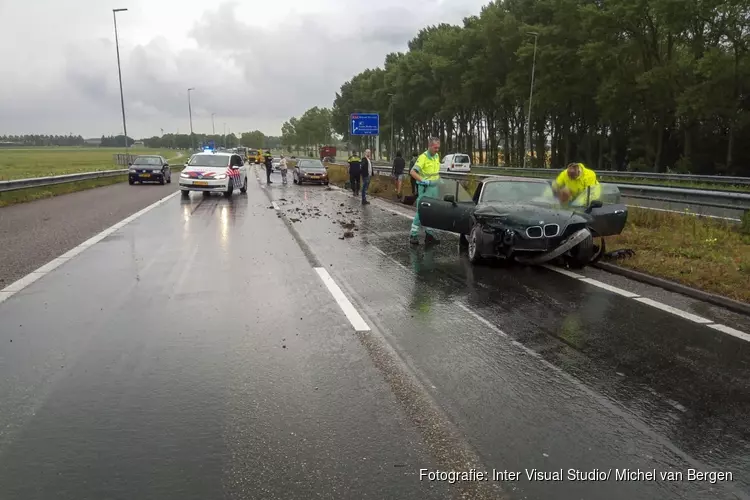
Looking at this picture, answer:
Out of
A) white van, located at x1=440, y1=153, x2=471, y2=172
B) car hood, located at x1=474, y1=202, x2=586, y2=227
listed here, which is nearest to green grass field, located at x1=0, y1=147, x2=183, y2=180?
car hood, located at x1=474, y1=202, x2=586, y2=227

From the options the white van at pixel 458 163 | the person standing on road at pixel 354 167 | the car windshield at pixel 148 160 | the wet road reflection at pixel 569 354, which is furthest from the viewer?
the white van at pixel 458 163

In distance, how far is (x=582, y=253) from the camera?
820 centimetres

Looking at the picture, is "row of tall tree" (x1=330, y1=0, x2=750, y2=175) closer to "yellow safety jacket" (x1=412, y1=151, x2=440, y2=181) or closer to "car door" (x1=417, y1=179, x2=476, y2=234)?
"yellow safety jacket" (x1=412, y1=151, x2=440, y2=181)

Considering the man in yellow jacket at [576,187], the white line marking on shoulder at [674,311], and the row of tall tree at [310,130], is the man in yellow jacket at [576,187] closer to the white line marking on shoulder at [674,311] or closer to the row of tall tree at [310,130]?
the white line marking on shoulder at [674,311]

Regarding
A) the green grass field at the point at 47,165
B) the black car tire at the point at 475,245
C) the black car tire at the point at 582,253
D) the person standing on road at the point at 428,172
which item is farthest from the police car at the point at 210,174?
the black car tire at the point at 582,253

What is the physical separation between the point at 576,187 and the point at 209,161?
16.9m

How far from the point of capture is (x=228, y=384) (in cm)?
404

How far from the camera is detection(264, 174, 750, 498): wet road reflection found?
3.41 m

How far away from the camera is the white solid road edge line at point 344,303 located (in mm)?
5488

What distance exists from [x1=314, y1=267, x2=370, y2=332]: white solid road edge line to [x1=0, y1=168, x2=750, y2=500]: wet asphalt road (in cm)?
11

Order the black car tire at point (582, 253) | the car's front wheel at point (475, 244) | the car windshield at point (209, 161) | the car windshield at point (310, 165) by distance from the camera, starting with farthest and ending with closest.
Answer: the car windshield at point (310, 165)
the car windshield at point (209, 161)
the car's front wheel at point (475, 244)
the black car tire at point (582, 253)

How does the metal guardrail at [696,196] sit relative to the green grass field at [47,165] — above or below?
below

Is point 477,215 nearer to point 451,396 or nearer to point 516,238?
point 516,238

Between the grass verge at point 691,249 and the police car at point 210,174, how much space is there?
1453cm
